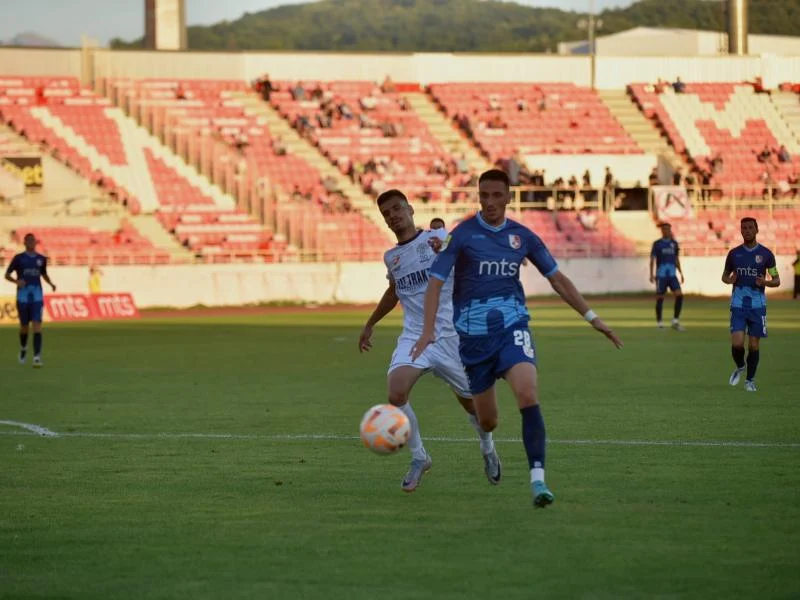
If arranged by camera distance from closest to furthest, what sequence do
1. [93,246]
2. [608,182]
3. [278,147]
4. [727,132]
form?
1. [93,246]
2. [278,147]
3. [608,182]
4. [727,132]

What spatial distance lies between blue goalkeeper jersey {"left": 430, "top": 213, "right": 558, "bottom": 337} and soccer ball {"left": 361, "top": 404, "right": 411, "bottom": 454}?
33.5 inches

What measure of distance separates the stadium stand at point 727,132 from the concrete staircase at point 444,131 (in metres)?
9.02

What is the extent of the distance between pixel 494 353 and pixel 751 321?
10049mm

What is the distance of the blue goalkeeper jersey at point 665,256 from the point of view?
3428 centimetres

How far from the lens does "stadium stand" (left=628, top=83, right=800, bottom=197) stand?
206 feet

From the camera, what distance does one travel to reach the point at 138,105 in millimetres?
57625

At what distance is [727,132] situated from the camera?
217 feet

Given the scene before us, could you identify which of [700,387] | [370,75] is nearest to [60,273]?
[370,75]

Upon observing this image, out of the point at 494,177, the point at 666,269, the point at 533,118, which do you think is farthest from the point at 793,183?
the point at 494,177

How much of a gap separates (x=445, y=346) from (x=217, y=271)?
123 ft

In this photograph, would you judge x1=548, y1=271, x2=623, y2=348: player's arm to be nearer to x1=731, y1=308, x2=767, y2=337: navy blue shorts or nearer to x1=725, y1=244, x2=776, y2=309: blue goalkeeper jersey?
x1=725, y1=244, x2=776, y2=309: blue goalkeeper jersey

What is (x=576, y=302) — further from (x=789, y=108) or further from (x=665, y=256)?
(x=789, y=108)

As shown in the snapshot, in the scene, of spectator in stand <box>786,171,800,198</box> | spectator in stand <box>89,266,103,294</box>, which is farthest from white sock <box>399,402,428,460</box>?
spectator in stand <box>786,171,800,198</box>

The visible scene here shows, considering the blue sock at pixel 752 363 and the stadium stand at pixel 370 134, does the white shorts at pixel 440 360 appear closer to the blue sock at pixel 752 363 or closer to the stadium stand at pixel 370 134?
the blue sock at pixel 752 363
